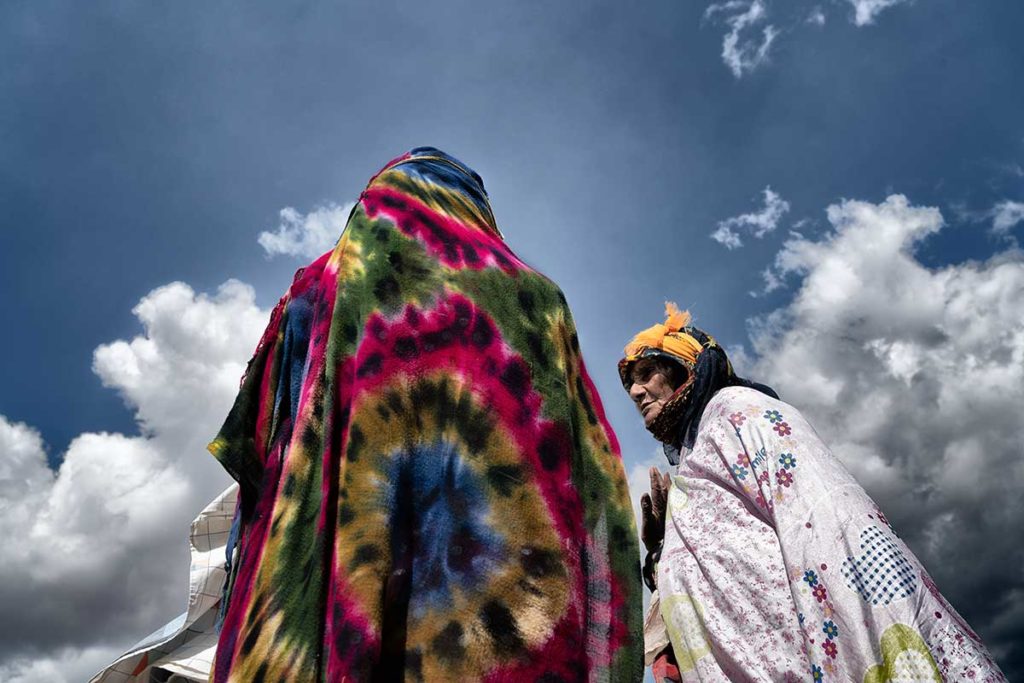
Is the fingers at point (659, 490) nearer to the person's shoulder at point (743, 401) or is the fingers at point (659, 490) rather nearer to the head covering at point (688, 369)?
the head covering at point (688, 369)

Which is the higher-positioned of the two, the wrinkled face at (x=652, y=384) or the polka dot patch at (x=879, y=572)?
the wrinkled face at (x=652, y=384)

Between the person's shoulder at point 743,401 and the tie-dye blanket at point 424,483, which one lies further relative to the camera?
the person's shoulder at point 743,401

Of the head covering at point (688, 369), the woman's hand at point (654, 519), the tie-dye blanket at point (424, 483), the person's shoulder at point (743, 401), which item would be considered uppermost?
the head covering at point (688, 369)

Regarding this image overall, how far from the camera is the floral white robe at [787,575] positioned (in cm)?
196

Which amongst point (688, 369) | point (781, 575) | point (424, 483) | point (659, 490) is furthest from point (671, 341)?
point (424, 483)

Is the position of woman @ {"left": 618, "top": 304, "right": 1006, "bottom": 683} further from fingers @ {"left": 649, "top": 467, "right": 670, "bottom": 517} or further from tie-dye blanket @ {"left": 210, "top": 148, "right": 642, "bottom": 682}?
tie-dye blanket @ {"left": 210, "top": 148, "right": 642, "bottom": 682}

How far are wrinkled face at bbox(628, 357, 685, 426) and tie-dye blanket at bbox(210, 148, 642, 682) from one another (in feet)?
8.02

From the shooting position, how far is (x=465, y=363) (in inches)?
45.9

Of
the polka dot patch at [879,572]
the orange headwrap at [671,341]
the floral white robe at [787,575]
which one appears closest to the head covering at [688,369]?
the orange headwrap at [671,341]

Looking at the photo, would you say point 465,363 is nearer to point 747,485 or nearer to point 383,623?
point 383,623

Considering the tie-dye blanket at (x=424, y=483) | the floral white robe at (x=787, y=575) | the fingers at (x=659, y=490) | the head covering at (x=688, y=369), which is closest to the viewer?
the tie-dye blanket at (x=424, y=483)

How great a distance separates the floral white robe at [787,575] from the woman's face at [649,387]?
2.51ft

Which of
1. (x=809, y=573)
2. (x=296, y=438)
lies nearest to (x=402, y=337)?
(x=296, y=438)

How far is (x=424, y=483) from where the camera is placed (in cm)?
108
